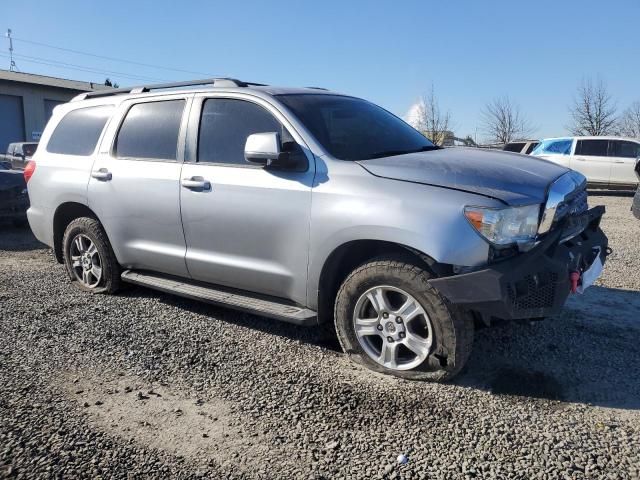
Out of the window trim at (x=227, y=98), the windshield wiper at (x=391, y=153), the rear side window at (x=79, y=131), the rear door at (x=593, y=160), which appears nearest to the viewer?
the window trim at (x=227, y=98)

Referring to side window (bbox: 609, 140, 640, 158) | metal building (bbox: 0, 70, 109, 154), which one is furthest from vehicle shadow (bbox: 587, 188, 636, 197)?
metal building (bbox: 0, 70, 109, 154)

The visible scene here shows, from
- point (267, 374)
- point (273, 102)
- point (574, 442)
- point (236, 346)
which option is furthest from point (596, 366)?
point (273, 102)

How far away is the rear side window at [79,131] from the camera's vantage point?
5316 mm

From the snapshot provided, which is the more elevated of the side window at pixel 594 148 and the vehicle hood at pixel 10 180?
the side window at pixel 594 148

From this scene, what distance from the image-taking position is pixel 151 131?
480cm

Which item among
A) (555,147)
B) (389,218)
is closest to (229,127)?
(389,218)

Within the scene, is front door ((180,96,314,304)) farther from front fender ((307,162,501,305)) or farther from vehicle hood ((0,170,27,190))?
vehicle hood ((0,170,27,190))

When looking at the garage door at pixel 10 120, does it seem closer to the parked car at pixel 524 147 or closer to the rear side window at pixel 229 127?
the parked car at pixel 524 147

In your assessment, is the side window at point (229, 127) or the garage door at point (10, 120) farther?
the garage door at point (10, 120)

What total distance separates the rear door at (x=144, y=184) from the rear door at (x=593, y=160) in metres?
15.0

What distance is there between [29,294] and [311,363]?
10.6ft

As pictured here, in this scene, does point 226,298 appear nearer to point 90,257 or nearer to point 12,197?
point 90,257

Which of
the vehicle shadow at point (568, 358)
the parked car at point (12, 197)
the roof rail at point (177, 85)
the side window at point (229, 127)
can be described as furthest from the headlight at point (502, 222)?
the parked car at point (12, 197)

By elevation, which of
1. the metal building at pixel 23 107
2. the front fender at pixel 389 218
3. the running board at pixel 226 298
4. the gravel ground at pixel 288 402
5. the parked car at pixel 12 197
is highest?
the metal building at pixel 23 107
